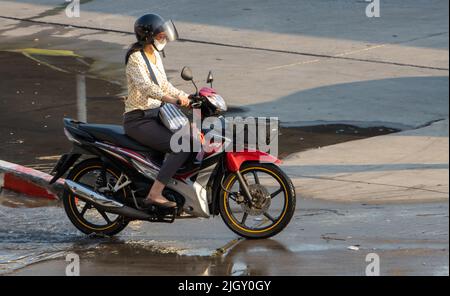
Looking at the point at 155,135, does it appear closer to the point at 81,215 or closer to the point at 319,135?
the point at 81,215

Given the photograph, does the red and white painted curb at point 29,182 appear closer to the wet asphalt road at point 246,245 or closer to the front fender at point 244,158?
the wet asphalt road at point 246,245

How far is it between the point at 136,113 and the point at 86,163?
74 cm

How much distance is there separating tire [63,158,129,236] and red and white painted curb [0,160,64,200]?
3.28 feet

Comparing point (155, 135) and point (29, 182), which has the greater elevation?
point (29, 182)

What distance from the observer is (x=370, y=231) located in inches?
363

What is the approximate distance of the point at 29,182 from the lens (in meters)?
10.8

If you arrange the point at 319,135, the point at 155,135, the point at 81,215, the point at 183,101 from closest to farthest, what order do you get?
the point at 183,101 → the point at 155,135 → the point at 81,215 → the point at 319,135

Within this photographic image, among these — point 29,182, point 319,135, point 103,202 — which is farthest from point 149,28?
point 319,135

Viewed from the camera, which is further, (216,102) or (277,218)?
(277,218)

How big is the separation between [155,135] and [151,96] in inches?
12.9

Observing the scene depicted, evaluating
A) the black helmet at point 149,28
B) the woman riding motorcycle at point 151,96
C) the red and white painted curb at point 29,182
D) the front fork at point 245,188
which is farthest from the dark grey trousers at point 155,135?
the red and white painted curb at point 29,182

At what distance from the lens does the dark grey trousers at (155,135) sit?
902cm
